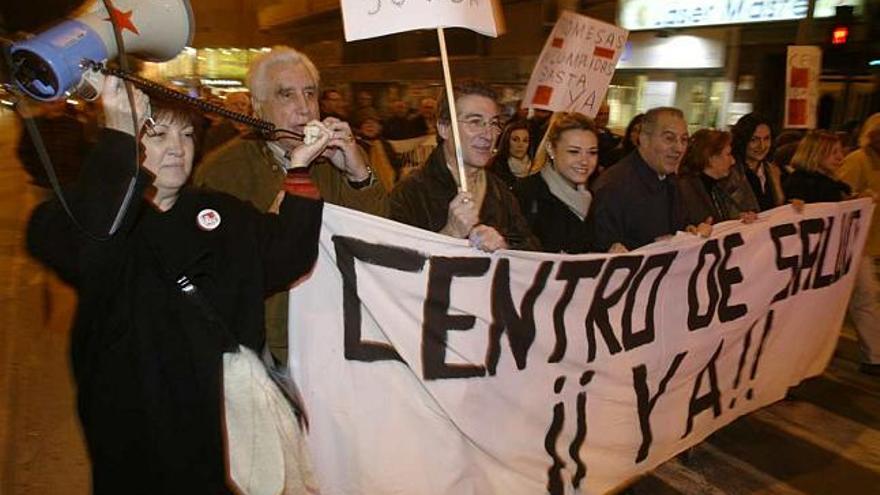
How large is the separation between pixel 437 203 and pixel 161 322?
1.32 m

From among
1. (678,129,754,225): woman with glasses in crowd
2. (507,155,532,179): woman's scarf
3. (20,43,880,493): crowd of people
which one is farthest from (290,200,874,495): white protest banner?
(507,155,532,179): woman's scarf

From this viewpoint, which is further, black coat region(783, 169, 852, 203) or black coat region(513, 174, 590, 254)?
black coat region(783, 169, 852, 203)

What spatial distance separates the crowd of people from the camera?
5.46ft

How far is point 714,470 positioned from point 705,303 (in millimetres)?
998

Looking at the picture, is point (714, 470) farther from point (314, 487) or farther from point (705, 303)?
point (314, 487)

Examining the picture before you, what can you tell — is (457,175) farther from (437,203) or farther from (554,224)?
(554,224)

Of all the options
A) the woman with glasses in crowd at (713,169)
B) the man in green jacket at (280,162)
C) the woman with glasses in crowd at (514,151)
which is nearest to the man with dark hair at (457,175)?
the man in green jacket at (280,162)

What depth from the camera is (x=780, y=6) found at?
1209 cm

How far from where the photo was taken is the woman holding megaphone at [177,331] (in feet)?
5.51

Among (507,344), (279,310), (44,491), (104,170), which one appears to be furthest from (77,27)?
(44,491)

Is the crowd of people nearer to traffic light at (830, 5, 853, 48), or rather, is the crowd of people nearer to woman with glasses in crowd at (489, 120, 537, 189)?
woman with glasses in crowd at (489, 120, 537, 189)

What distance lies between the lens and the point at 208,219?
1819 mm

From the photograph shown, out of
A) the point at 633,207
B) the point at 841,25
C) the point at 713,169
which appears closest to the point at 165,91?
the point at 633,207

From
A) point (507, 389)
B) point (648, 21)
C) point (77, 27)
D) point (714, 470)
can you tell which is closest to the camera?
point (77, 27)
